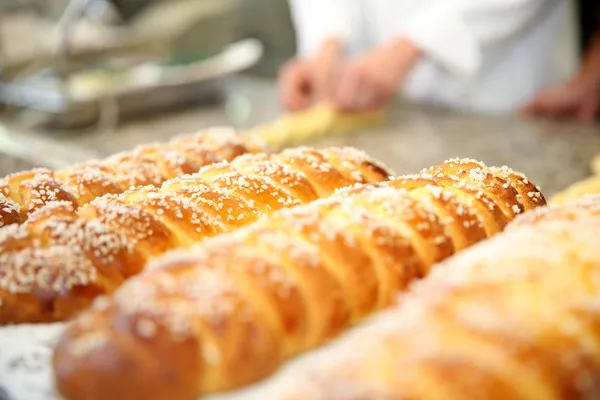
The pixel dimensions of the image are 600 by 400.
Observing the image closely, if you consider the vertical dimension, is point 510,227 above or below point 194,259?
below

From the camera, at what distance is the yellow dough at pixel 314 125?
8.17 ft

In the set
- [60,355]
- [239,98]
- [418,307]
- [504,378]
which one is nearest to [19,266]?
[60,355]

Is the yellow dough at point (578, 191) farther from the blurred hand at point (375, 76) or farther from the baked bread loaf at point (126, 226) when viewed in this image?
the blurred hand at point (375, 76)

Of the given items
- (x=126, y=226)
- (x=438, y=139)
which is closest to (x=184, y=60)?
(x=438, y=139)

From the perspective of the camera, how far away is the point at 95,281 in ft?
3.45

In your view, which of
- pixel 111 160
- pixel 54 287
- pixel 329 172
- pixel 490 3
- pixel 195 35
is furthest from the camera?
pixel 195 35

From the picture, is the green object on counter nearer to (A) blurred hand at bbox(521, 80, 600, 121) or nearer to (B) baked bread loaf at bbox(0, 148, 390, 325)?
(A) blurred hand at bbox(521, 80, 600, 121)

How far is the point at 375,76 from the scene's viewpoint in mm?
2928

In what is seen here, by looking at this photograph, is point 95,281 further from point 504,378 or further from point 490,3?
point 490,3

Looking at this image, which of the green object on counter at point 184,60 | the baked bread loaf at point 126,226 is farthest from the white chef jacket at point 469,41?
the baked bread loaf at point 126,226

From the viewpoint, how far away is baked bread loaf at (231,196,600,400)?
73 cm

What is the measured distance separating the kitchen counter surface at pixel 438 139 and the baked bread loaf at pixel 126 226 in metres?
0.87

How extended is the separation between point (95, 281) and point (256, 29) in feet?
18.6

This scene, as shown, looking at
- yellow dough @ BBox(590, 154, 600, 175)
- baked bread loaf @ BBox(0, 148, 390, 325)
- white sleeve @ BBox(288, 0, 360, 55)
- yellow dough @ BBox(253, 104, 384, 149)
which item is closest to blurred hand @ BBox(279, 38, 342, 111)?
white sleeve @ BBox(288, 0, 360, 55)
